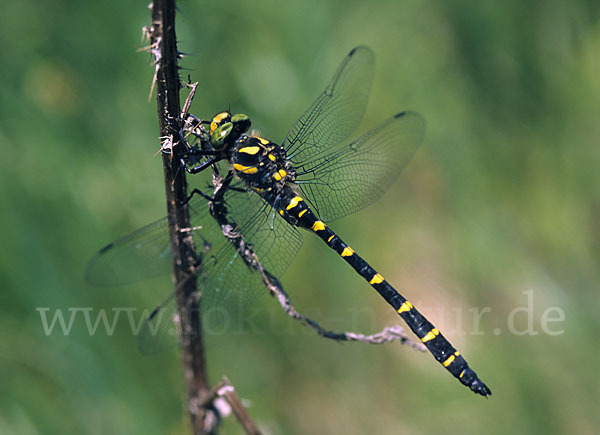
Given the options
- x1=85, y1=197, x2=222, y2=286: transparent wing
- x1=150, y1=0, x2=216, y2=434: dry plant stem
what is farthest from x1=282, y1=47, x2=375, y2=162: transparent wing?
x1=150, y1=0, x2=216, y2=434: dry plant stem

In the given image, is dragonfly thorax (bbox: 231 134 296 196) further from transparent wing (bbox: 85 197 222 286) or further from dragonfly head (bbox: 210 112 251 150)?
transparent wing (bbox: 85 197 222 286)

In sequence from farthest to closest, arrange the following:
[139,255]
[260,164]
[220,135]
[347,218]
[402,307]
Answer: [347,218] < [402,307] < [260,164] < [220,135] < [139,255]

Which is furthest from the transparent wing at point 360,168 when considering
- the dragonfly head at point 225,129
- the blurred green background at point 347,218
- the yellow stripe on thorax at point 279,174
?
the blurred green background at point 347,218

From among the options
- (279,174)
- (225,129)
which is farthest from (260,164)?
(225,129)

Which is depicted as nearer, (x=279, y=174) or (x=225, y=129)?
(x=225, y=129)

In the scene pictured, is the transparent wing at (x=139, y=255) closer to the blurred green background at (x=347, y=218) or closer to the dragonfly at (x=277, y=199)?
the dragonfly at (x=277, y=199)

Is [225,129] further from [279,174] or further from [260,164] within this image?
[279,174]
